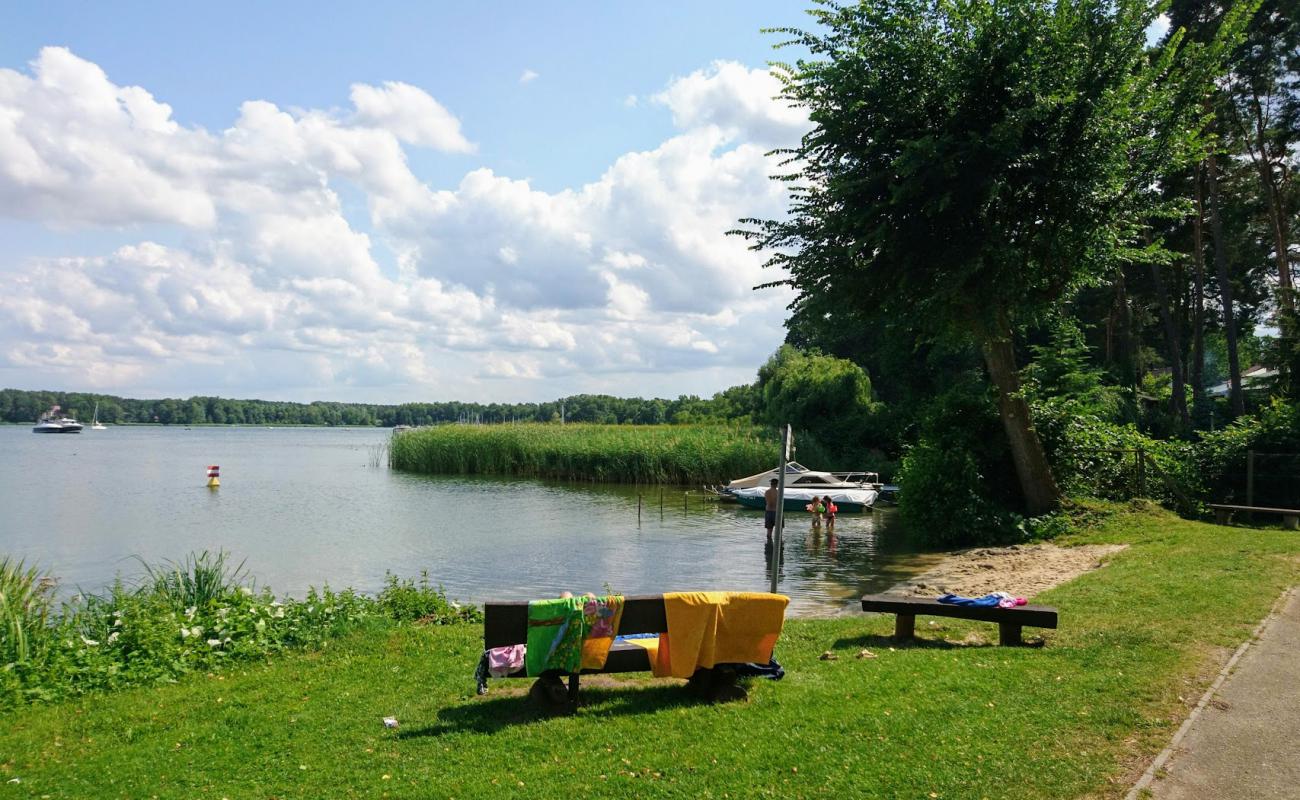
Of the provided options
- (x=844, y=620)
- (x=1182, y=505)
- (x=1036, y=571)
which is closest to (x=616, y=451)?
(x=1182, y=505)

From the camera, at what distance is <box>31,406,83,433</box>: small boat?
133m

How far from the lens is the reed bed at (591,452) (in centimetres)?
4359

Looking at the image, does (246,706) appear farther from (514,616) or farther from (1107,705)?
(1107,705)

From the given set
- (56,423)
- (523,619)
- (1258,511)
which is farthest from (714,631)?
(56,423)

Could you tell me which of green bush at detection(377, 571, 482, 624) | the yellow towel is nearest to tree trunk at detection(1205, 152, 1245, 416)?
green bush at detection(377, 571, 482, 624)

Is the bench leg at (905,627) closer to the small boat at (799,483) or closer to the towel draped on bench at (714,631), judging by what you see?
the towel draped on bench at (714,631)

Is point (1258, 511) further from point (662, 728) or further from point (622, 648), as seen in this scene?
point (662, 728)

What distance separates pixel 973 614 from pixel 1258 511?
1510 centimetres

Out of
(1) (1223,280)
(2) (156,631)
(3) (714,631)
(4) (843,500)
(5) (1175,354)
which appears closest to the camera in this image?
(3) (714,631)

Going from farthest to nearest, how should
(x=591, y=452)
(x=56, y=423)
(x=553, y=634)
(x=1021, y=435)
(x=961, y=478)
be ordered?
(x=56, y=423) → (x=591, y=452) → (x=961, y=478) → (x=1021, y=435) → (x=553, y=634)

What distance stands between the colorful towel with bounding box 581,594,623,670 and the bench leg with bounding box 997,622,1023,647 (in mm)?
4202

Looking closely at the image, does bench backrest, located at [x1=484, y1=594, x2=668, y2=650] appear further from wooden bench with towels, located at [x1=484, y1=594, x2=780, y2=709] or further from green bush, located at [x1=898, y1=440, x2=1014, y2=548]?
green bush, located at [x1=898, y1=440, x2=1014, y2=548]

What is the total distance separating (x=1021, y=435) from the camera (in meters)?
19.7

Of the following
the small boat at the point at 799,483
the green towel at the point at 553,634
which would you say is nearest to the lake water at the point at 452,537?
the small boat at the point at 799,483
